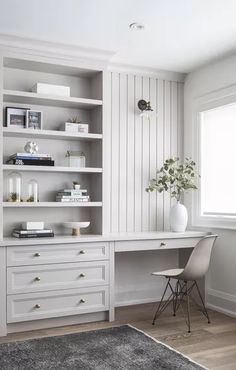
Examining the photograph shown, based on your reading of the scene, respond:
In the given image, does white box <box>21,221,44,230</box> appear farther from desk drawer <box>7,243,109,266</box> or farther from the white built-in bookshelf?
desk drawer <box>7,243,109,266</box>

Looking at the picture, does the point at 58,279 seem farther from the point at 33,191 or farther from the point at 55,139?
the point at 55,139

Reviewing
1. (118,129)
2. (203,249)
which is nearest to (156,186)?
(118,129)

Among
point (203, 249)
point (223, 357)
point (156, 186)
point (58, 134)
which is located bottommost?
point (223, 357)

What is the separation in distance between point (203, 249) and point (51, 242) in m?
1.34

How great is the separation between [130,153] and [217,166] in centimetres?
94

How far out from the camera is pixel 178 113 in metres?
5.09

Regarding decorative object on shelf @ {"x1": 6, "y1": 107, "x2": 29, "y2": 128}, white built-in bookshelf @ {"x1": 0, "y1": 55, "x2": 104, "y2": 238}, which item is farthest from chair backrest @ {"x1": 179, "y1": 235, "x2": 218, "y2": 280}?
decorative object on shelf @ {"x1": 6, "y1": 107, "x2": 29, "y2": 128}

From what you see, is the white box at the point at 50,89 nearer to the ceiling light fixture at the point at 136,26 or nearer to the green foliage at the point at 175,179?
the ceiling light fixture at the point at 136,26

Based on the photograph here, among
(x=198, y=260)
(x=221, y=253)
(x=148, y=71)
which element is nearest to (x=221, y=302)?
(x=221, y=253)

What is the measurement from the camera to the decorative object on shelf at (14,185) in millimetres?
4078

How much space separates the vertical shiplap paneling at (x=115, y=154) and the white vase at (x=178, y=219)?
59 centimetres

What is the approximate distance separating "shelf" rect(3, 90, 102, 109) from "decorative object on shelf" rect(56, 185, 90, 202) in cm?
85

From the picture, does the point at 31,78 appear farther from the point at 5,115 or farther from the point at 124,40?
the point at 124,40

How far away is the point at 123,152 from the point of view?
4746 millimetres
